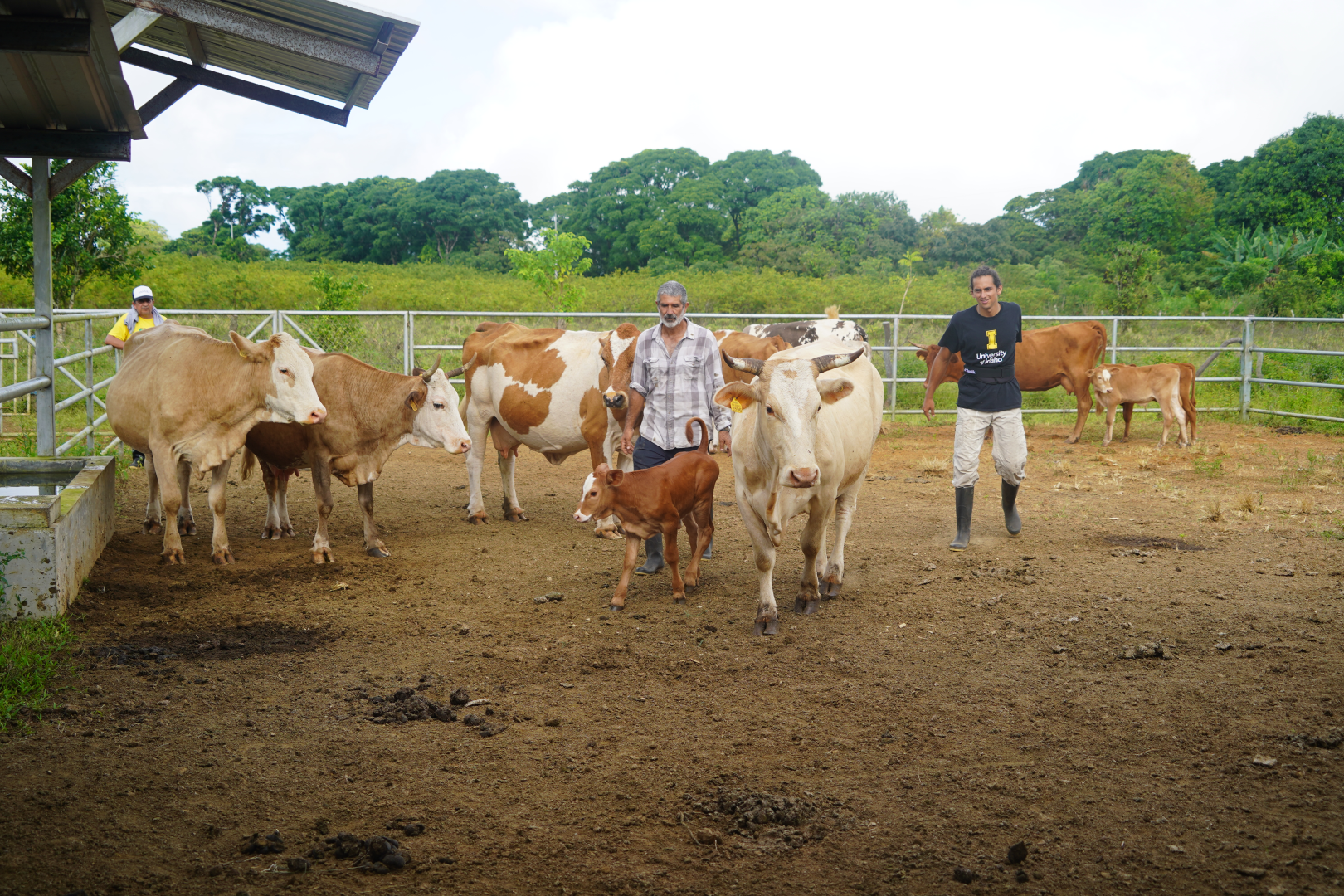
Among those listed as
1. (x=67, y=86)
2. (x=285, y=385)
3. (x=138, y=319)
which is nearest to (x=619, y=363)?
(x=285, y=385)

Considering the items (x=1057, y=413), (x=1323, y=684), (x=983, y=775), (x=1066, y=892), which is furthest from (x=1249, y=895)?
(x=1057, y=413)

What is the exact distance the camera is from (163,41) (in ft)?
23.1

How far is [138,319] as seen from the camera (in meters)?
9.23

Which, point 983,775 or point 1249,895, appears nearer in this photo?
point 1249,895

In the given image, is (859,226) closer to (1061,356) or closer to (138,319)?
(1061,356)

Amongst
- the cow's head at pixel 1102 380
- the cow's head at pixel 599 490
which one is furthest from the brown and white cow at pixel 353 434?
the cow's head at pixel 1102 380

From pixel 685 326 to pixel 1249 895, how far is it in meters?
4.16

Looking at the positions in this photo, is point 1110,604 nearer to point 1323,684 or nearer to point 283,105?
point 1323,684

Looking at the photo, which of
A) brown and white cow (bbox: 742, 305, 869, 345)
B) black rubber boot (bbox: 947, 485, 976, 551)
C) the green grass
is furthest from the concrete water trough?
black rubber boot (bbox: 947, 485, 976, 551)

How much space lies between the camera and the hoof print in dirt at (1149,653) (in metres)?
4.86

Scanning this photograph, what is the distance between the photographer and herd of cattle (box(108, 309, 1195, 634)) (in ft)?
17.6

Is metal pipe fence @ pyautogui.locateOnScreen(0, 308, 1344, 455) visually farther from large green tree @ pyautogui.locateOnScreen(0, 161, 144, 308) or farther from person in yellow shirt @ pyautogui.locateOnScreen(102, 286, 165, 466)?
person in yellow shirt @ pyautogui.locateOnScreen(102, 286, 165, 466)

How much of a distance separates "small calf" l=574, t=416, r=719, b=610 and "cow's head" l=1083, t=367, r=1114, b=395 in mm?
8844

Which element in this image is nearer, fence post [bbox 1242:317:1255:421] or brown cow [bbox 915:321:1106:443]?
brown cow [bbox 915:321:1106:443]
